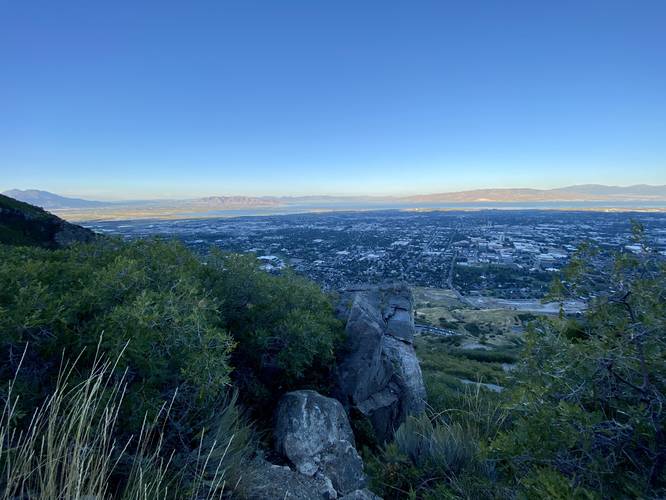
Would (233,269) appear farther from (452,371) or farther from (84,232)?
(84,232)

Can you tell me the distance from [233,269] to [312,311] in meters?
1.94

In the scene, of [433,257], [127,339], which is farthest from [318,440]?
[433,257]

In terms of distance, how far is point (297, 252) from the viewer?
53062mm

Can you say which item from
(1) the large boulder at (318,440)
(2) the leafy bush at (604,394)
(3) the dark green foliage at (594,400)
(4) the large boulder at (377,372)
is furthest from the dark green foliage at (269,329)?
(2) the leafy bush at (604,394)

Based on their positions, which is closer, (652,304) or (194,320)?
(652,304)

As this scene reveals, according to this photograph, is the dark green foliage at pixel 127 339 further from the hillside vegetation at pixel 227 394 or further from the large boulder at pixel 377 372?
the large boulder at pixel 377 372

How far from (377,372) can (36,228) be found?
18.2 m

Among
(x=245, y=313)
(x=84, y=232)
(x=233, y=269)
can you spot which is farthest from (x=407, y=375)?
(x=84, y=232)

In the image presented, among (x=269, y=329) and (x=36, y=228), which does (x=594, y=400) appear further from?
(x=36, y=228)

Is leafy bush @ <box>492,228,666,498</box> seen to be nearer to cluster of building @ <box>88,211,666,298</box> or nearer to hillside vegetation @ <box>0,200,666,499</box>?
hillside vegetation @ <box>0,200,666,499</box>

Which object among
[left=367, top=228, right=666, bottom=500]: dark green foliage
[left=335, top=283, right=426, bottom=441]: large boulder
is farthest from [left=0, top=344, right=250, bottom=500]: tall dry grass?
[left=335, top=283, right=426, bottom=441]: large boulder

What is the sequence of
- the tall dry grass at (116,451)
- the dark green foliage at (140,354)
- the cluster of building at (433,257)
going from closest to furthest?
the tall dry grass at (116,451) → the dark green foliage at (140,354) → the cluster of building at (433,257)

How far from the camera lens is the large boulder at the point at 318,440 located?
5.03 meters

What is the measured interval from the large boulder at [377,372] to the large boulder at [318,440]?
1.35m
